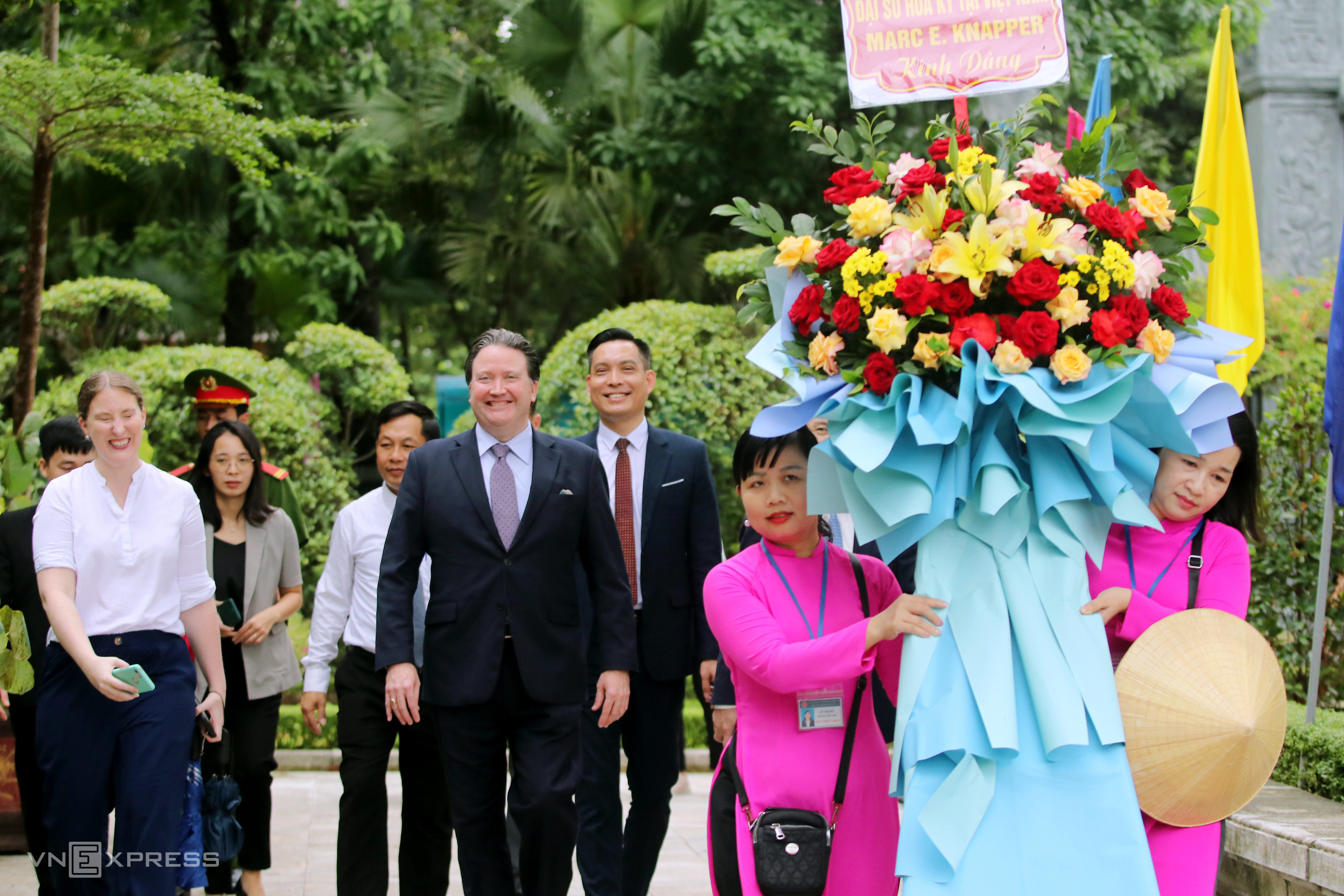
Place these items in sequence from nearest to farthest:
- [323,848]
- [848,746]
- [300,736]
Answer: [848,746] < [323,848] < [300,736]

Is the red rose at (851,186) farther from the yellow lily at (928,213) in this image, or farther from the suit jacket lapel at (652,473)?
the suit jacket lapel at (652,473)

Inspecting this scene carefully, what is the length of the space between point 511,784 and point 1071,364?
231 cm

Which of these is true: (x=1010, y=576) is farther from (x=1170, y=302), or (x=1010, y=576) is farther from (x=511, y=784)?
(x=511, y=784)

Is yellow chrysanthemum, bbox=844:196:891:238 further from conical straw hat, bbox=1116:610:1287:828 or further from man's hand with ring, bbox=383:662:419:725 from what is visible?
man's hand with ring, bbox=383:662:419:725

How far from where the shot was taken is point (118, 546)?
4.24 metres

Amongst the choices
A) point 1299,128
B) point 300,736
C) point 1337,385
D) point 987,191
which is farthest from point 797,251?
point 1299,128

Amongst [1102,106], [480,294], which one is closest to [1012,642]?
[1102,106]

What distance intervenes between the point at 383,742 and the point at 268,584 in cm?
90

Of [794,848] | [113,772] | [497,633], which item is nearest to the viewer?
[794,848]

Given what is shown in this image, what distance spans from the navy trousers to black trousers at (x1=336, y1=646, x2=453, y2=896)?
27.2 inches

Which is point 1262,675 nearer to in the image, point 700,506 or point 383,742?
point 700,506

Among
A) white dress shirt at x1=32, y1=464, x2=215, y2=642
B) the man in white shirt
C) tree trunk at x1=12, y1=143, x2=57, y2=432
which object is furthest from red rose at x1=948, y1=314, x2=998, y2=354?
tree trunk at x1=12, y1=143, x2=57, y2=432

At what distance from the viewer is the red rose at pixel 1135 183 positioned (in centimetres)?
297

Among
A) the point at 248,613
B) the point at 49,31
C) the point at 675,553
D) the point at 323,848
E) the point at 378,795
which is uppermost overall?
the point at 49,31
